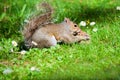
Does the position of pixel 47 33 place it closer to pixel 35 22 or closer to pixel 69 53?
pixel 35 22

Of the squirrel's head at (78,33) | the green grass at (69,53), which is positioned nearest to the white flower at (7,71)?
the green grass at (69,53)

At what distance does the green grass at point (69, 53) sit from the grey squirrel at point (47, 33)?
110 mm

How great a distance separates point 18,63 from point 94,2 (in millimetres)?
3576

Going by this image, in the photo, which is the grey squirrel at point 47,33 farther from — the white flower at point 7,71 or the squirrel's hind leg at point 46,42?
the white flower at point 7,71

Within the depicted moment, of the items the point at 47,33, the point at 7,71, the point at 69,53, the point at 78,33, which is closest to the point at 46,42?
the point at 47,33

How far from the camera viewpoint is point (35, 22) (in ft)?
25.2

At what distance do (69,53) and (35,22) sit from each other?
79 centimetres

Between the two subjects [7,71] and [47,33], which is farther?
[47,33]

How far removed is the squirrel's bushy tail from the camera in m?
7.55

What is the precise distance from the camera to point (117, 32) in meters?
8.15

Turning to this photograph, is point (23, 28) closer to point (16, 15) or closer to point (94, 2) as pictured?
point (16, 15)

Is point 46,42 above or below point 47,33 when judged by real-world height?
below

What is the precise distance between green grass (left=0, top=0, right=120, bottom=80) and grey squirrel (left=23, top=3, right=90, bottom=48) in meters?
0.11

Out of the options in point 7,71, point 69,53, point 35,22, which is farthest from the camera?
point 35,22
